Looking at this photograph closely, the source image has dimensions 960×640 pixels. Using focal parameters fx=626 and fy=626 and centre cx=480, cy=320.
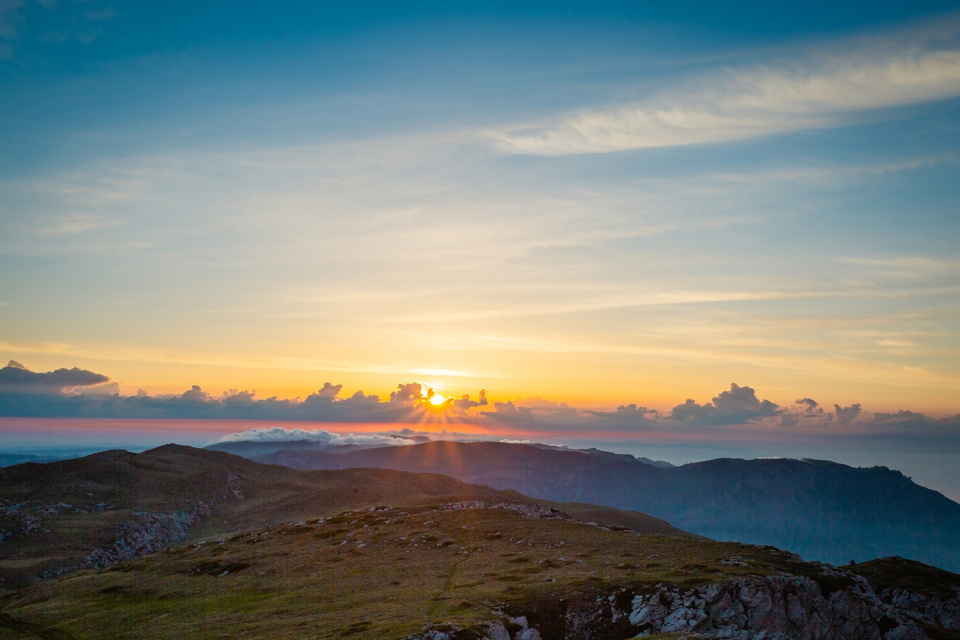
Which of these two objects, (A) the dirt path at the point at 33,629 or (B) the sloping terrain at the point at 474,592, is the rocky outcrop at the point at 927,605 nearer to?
(B) the sloping terrain at the point at 474,592

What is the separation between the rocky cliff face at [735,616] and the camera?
2584 inches

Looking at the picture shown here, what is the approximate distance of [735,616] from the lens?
219ft

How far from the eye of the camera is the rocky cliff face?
65625mm

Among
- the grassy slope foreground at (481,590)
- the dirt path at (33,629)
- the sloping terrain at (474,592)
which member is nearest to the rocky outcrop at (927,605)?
the grassy slope foreground at (481,590)

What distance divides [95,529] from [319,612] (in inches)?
5228

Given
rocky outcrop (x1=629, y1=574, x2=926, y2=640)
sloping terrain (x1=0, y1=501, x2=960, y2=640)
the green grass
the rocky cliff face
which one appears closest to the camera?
the rocky cliff face

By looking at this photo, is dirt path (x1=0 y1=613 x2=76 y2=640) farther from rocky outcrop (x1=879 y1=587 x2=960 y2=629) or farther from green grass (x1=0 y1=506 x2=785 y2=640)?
rocky outcrop (x1=879 y1=587 x2=960 y2=629)

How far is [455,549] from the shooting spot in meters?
113

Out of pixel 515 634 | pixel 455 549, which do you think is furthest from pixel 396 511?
pixel 515 634

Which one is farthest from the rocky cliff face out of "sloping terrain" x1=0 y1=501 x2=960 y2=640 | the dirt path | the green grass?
the dirt path

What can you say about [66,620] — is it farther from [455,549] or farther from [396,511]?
[396,511]

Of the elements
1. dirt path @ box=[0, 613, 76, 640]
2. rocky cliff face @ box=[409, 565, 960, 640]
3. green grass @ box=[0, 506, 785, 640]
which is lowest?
dirt path @ box=[0, 613, 76, 640]

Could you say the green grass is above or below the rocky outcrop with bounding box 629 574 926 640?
below

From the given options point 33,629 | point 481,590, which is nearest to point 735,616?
point 481,590
